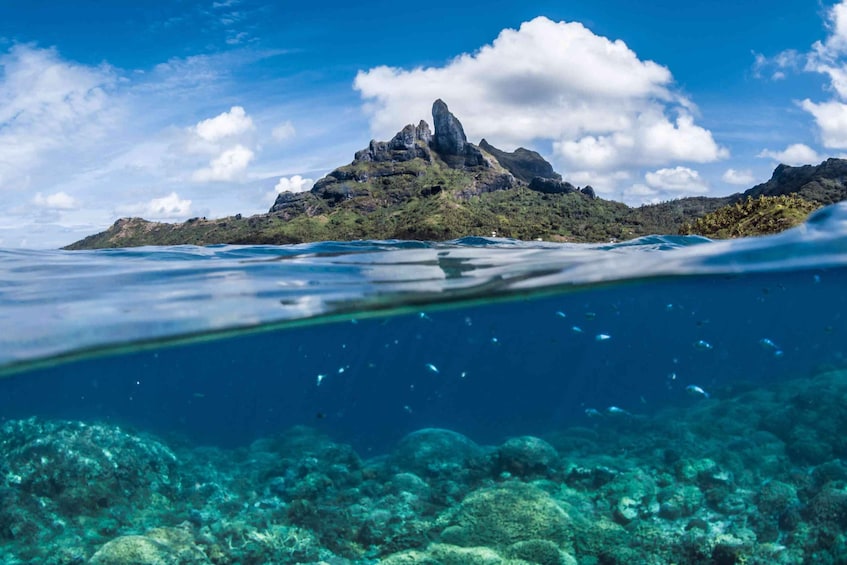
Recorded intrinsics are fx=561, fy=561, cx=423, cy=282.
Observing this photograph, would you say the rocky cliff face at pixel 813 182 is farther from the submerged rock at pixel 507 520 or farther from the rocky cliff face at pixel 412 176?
the rocky cliff face at pixel 412 176

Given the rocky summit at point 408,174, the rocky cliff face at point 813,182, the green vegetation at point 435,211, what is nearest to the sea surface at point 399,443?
the rocky cliff face at point 813,182

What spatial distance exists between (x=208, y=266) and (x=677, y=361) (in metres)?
33.7

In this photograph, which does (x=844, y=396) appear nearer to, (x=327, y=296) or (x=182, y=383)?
(x=327, y=296)

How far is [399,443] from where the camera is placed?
47.3 ft

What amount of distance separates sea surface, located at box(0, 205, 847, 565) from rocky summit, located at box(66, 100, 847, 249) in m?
33.7

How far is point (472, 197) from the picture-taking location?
13812 centimetres

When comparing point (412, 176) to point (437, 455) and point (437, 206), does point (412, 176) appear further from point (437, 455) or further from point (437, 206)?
point (437, 455)

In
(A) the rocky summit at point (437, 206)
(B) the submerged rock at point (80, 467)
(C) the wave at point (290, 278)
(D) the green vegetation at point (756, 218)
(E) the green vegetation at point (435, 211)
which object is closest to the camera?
(B) the submerged rock at point (80, 467)

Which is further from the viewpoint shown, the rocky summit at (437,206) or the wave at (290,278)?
the rocky summit at (437,206)

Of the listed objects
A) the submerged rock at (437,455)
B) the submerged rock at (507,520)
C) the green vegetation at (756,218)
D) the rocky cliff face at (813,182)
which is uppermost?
the rocky cliff face at (813,182)

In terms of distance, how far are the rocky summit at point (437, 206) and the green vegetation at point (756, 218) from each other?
70.0 ft

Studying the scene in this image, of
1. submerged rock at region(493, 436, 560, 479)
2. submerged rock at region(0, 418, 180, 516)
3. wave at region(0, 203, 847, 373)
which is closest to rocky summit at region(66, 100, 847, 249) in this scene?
wave at region(0, 203, 847, 373)

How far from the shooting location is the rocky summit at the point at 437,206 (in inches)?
3324

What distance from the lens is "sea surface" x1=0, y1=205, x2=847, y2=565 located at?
918cm
